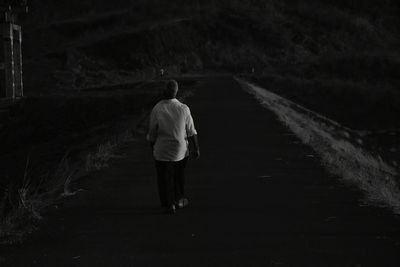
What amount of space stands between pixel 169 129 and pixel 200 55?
6397 centimetres

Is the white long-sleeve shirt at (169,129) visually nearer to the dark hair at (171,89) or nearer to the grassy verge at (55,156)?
the dark hair at (171,89)

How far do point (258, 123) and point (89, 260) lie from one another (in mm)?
13895

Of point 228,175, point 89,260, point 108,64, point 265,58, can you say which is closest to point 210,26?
point 265,58

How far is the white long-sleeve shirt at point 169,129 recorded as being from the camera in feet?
28.3

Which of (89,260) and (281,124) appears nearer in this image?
(89,260)

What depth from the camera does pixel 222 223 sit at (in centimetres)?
823

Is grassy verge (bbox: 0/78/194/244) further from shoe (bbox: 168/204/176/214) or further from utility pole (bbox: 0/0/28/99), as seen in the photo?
shoe (bbox: 168/204/176/214)

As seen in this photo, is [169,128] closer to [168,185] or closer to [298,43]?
[168,185]

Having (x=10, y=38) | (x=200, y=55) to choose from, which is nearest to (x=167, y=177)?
(x=10, y=38)

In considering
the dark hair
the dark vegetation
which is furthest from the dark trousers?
the dark vegetation

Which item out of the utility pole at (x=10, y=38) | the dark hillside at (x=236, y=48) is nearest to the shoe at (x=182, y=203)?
→ the utility pole at (x=10, y=38)

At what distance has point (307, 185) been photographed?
1074 centimetres

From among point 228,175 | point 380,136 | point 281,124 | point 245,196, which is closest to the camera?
point 245,196

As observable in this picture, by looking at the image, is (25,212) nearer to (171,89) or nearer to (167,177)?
(167,177)
